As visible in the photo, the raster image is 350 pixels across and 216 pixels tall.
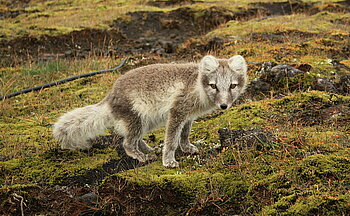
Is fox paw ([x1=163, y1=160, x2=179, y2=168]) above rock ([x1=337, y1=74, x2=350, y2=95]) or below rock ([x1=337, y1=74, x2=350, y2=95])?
below

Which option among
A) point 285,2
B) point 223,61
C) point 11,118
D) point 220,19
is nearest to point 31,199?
point 223,61

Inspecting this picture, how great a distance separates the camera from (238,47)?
37.2 feet

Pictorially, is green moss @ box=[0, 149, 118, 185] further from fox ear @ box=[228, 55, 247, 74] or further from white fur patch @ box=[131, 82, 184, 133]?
fox ear @ box=[228, 55, 247, 74]

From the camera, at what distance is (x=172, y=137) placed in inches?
192

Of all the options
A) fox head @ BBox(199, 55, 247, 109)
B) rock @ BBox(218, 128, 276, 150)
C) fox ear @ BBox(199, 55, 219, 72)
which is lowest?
rock @ BBox(218, 128, 276, 150)

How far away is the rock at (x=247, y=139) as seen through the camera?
427 cm

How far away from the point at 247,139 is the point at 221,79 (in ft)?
3.27

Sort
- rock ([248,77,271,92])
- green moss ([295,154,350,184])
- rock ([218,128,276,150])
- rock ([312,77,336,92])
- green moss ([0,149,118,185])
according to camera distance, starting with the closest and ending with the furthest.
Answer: green moss ([295,154,350,184]), rock ([218,128,276,150]), green moss ([0,149,118,185]), rock ([312,77,336,92]), rock ([248,77,271,92])

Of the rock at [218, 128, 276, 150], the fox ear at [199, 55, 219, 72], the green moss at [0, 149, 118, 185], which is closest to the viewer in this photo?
the rock at [218, 128, 276, 150]

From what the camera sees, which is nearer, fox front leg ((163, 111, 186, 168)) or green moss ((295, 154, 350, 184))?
green moss ((295, 154, 350, 184))

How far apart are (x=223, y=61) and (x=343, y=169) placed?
239 centimetres

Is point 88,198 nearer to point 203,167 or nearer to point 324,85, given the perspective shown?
point 203,167

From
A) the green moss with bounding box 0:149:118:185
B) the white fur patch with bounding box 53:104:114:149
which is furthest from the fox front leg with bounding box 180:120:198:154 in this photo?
the white fur patch with bounding box 53:104:114:149

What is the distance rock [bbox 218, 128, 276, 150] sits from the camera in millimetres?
4273
